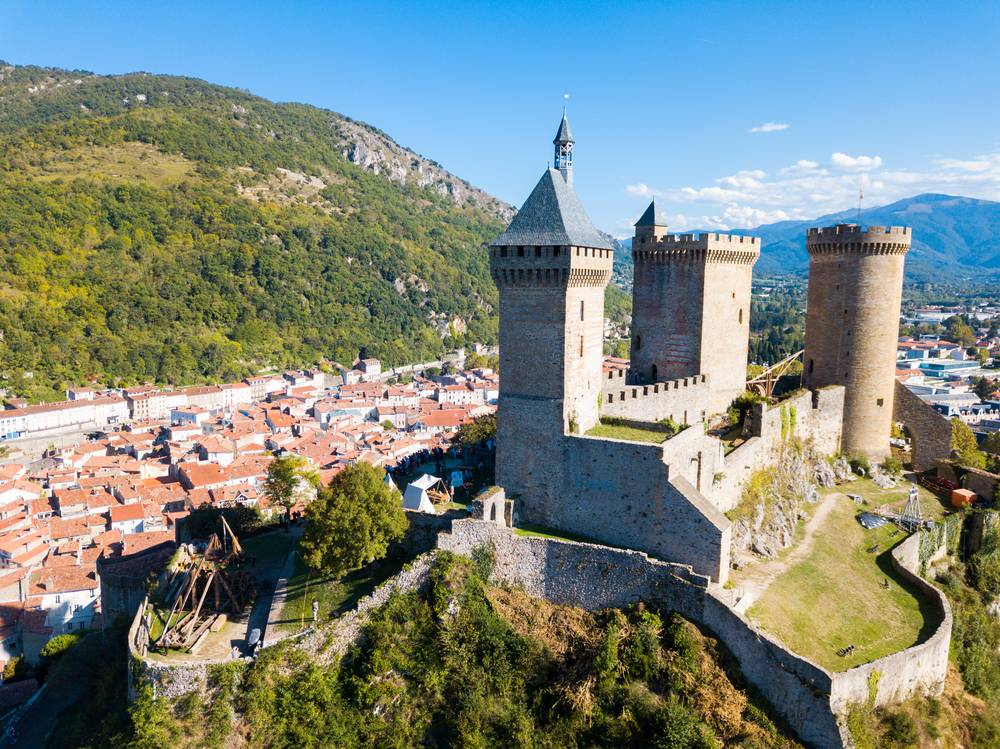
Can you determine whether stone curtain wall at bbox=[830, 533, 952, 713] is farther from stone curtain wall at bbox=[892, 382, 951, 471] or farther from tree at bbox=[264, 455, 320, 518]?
tree at bbox=[264, 455, 320, 518]

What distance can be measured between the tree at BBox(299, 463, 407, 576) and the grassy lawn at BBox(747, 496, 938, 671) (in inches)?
483

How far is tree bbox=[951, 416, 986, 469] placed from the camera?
1323 inches

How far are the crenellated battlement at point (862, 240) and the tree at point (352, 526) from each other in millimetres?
22715

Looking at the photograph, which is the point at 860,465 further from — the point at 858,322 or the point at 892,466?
the point at 858,322

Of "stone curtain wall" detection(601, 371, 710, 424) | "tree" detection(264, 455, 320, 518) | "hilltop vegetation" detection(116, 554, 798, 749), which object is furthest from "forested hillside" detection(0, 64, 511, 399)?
"stone curtain wall" detection(601, 371, 710, 424)

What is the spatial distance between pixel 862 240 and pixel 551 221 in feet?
56.3

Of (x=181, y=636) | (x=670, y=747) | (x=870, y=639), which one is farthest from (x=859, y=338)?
(x=181, y=636)

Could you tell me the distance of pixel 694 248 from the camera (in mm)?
30344

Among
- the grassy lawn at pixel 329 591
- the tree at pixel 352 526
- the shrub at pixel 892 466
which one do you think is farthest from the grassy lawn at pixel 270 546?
the shrub at pixel 892 466

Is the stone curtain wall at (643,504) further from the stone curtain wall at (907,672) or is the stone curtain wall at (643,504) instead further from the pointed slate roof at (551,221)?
the pointed slate roof at (551,221)

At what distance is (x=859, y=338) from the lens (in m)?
33.3

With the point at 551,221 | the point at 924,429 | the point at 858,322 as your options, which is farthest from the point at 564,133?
the point at 924,429

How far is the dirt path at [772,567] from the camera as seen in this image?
2175cm

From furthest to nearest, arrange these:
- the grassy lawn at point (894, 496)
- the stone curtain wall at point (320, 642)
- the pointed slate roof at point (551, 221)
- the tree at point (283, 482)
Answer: the tree at point (283, 482), the grassy lawn at point (894, 496), the pointed slate roof at point (551, 221), the stone curtain wall at point (320, 642)
